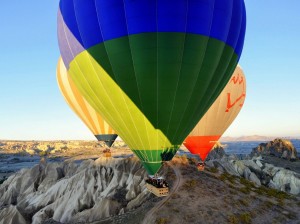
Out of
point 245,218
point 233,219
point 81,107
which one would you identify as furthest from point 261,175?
point 81,107

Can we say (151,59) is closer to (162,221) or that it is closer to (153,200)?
(162,221)

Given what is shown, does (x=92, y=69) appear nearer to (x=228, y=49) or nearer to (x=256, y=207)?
(x=228, y=49)

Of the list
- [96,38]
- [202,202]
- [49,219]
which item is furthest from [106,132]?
[96,38]

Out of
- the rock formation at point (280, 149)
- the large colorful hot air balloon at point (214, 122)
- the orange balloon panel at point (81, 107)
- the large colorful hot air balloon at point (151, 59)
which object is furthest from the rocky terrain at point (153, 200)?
the rock formation at point (280, 149)

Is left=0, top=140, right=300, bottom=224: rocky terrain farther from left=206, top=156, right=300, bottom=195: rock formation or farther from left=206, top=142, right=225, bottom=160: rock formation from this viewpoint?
left=206, top=142, right=225, bottom=160: rock formation

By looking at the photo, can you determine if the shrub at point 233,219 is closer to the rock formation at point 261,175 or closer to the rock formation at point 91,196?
the rock formation at point 91,196

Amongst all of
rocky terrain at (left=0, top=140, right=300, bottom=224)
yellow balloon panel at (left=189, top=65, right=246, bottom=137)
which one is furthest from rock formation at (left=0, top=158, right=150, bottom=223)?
yellow balloon panel at (left=189, top=65, right=246, bottom=137)
